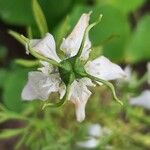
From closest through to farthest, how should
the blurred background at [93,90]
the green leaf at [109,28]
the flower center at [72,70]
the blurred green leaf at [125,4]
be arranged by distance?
1. the flower center at [72,70]
2. the blurred background at [93,90]
3. the green leaf at [109,28]
4. the blurred green leaf at [125,4]

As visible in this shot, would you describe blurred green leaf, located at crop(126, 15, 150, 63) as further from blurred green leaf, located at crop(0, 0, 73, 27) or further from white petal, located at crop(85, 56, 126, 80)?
white petal, located at crop(85, 56, 126, 80)

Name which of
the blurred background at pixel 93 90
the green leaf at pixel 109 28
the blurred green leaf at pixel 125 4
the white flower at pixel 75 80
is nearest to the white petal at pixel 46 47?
the white flower at pixel 75 80

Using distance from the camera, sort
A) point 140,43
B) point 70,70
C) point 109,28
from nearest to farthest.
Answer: point 70,70 < point 109,28 < point 140,43

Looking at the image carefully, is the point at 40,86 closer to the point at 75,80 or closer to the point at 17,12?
the point at 75,80

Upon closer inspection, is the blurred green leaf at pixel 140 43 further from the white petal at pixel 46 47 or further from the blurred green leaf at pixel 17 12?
the white petal at pixel 46 47

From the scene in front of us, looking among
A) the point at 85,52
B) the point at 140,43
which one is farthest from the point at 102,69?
the point at 140,43

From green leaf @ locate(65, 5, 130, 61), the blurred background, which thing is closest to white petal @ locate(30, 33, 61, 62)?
the blurred background

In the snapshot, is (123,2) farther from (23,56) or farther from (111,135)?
(111,135)
